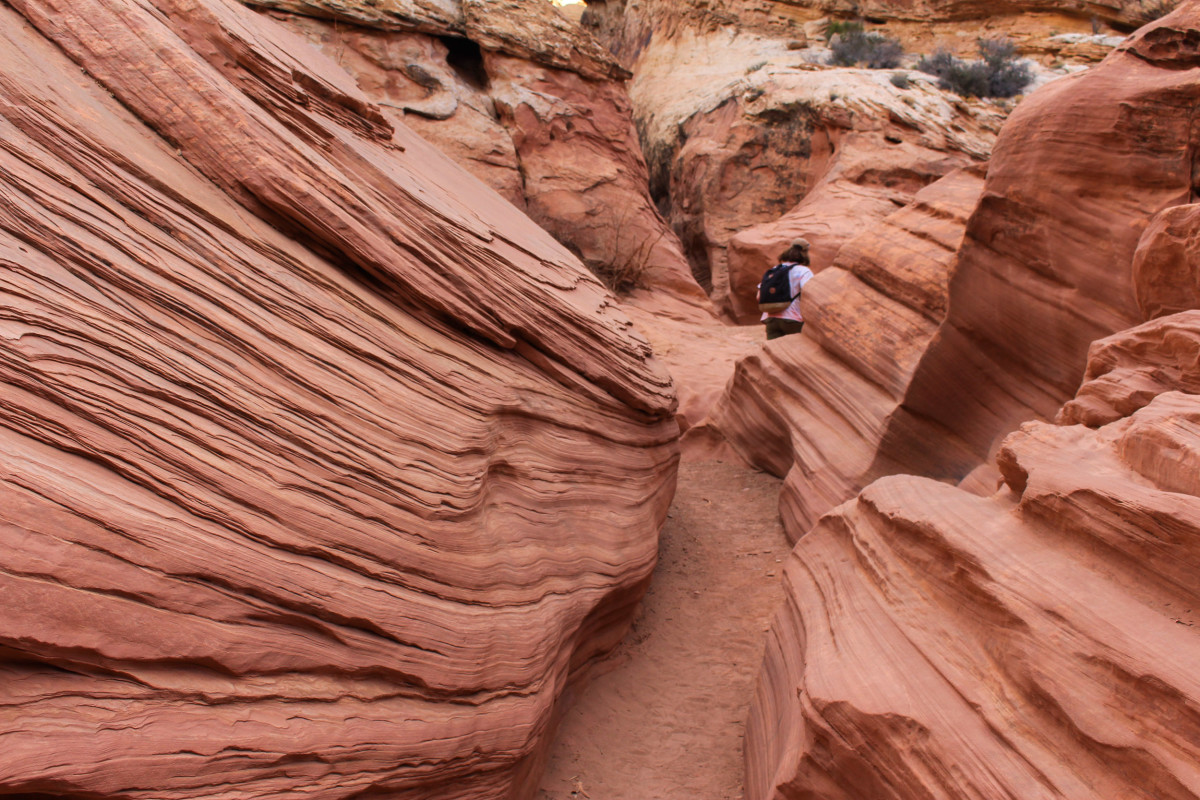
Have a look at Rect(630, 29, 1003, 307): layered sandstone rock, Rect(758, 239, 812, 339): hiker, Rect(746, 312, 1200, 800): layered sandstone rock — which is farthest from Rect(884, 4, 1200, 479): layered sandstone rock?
Rect(630, 29, 1003, 307): layered sandstone rock

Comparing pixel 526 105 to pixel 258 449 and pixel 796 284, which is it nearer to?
pixel 796 284

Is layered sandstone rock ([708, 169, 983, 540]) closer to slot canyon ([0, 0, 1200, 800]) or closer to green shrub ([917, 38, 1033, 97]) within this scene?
slot canyon ([0, 0, 1200, 800])

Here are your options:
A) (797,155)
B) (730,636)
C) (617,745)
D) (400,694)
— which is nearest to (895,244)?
(730,636)

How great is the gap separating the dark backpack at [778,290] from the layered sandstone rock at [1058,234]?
3.19 meters

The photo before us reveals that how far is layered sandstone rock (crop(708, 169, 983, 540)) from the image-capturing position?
6.77 metres

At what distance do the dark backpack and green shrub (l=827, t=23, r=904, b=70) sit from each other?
1144 cm

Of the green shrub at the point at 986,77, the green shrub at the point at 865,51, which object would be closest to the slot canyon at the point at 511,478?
the green shrub at the point at 986,77

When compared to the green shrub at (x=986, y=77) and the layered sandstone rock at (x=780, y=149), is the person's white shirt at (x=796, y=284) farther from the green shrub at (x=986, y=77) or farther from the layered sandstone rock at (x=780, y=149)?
the green shrub at (x=986, y=77)

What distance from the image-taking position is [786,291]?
31.1ft

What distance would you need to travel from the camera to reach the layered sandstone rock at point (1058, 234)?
16.2ft

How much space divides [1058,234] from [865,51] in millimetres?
15889

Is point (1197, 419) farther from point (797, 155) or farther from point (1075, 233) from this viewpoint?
point (797, 155)

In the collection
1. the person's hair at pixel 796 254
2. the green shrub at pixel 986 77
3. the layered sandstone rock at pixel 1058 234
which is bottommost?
the person's hair at pixel 796 254

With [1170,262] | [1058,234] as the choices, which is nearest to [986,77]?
[1058,234]
